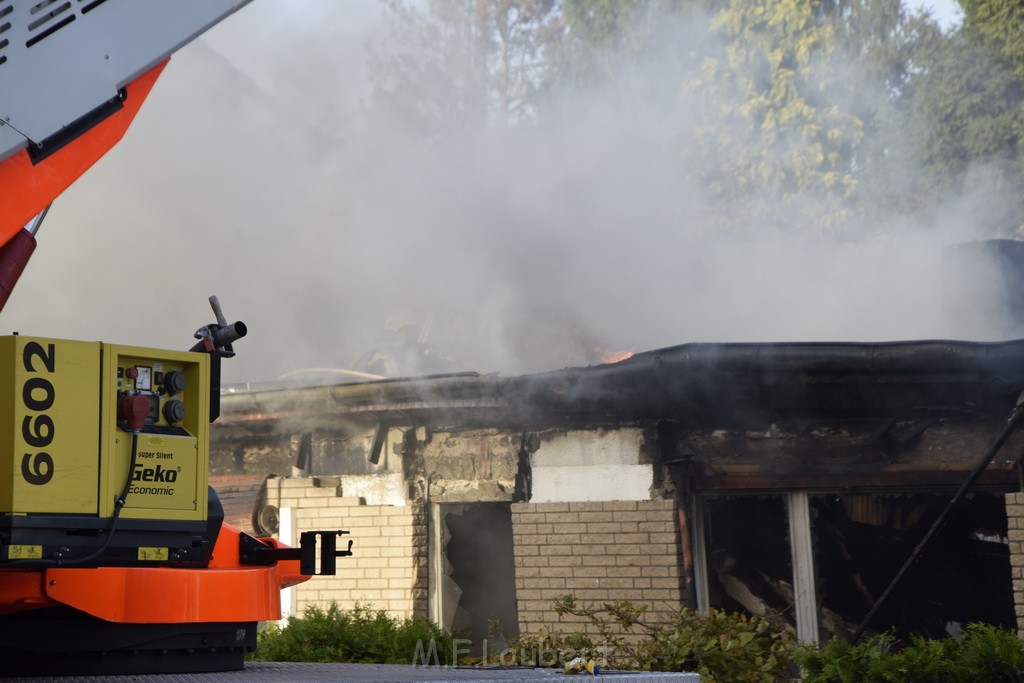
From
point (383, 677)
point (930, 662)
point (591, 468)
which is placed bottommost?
point (930, 662)

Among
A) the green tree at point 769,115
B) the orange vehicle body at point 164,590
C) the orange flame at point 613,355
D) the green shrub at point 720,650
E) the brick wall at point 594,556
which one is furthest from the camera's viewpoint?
the green tree at point 769,115

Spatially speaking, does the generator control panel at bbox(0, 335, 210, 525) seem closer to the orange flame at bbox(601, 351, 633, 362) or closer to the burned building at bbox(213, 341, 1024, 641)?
the burned building at bbox(213, 341, 1024, 641)

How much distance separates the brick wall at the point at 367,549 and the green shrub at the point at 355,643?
82 cm

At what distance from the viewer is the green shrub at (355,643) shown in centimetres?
806

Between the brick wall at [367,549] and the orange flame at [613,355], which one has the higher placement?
the orange flame at [613,355]

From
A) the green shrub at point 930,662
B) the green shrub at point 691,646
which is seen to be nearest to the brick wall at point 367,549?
the green shrub at point 691,646

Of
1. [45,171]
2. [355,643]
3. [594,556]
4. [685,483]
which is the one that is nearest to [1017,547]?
[685,483]

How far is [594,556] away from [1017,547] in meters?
2.75

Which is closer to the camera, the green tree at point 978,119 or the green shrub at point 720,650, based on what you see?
the green shrub at point 720,650

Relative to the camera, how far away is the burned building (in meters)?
7.57

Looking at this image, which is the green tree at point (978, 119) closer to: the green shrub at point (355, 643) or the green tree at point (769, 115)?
the green tree at point (769, 115)

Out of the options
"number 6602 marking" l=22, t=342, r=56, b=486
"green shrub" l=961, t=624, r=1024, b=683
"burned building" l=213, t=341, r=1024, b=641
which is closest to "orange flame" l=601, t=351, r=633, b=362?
"burned building" l=213, t=341, r=1024, b=641

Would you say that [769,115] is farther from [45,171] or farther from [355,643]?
[45,171]

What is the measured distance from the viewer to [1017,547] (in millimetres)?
7094
